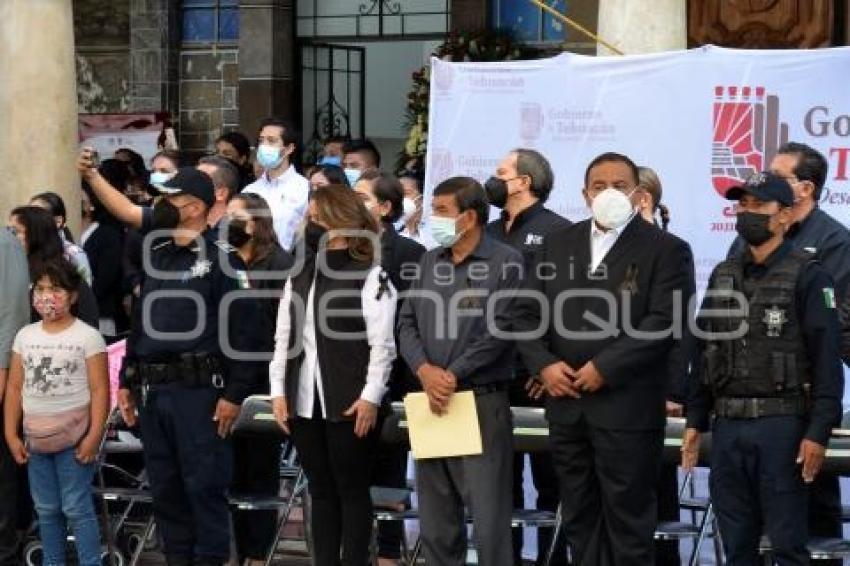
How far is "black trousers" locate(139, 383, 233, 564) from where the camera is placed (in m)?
9.29

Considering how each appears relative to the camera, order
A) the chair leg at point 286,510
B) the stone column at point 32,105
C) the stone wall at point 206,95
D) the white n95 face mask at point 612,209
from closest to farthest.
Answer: the white n95 face mask at point 612,209, the chair leg at point 286,510, the stone column at point 32,105, the stone wall at point 206,95

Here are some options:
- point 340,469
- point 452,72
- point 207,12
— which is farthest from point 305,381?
point 207,12

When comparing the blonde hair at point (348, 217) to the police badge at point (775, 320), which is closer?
the police badge at point (775, 320)

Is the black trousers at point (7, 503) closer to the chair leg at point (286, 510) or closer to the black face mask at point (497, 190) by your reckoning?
the chair leg at point (286, 510)

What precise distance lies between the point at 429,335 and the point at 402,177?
3309 mm

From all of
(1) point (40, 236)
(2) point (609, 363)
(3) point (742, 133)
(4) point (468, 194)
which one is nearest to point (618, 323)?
(2) point (609, 363)

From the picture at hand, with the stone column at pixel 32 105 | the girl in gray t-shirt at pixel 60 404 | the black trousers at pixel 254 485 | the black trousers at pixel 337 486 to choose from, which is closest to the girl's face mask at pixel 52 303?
the girl in gray t-shirt at pixel 60 404

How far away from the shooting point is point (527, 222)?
379 inches

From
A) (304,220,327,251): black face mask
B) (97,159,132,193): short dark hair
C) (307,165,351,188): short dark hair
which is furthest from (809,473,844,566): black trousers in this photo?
(97,159,132,193): short dark hair

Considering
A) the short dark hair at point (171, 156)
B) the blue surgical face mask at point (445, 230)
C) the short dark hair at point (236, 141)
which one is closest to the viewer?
the blue surgical face mask at point (445, 230)

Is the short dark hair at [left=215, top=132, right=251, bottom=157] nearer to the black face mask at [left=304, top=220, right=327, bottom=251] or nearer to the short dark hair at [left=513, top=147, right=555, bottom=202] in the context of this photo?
the short dark hair at [left=513, top=147, right=555, bottom=202]

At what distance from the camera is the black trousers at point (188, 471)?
9.29 m

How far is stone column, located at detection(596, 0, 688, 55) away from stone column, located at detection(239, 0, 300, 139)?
6537 millimetres

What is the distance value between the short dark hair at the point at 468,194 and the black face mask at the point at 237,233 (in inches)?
53.5
